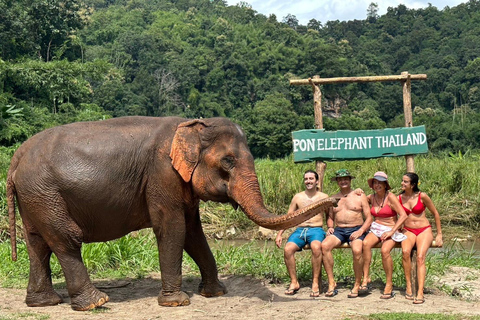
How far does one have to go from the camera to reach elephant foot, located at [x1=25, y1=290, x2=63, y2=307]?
7156mm

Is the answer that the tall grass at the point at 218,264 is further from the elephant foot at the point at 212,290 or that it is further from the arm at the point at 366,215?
the arm at the point at 366,215

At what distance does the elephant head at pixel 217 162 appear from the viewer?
22.0 feet

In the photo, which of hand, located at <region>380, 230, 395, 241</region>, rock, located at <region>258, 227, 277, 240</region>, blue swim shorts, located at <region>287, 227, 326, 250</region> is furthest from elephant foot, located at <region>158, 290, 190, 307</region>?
rock, located at <region>258, 227, 277, 240</region>

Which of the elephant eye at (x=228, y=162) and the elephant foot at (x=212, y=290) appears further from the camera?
the elephant foot at (x=212, y=290)

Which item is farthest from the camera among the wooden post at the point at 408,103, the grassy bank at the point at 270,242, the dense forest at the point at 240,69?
the dense forest at the point at 240,69

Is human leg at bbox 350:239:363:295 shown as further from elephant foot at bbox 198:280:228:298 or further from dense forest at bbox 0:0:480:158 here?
dense forest at bbox 0:0:480:158

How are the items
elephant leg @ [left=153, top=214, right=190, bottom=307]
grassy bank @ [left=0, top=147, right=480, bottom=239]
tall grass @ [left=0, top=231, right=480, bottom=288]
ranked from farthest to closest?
1. grassy bank @ [left=0, top=147, right=480, bottom=239]
2. tall grass @ [left=0, top=231, right=480, bottom=288]
3. elephant leg @ [left=153, top=214, right=190, bottom=307]

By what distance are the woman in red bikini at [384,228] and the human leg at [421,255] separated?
0.18 m

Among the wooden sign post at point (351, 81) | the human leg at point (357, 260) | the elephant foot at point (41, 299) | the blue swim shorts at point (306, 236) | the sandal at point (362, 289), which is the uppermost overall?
the wooden sign post at point (351, 81)

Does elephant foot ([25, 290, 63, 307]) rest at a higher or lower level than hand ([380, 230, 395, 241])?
lower

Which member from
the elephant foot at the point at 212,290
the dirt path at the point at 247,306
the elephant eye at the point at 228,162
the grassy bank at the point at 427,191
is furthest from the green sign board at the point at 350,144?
the grassy bank at the point at 427,191

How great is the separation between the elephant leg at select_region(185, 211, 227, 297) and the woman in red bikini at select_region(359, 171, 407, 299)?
63.3 inches

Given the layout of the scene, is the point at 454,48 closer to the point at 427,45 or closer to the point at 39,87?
the point at 427,45

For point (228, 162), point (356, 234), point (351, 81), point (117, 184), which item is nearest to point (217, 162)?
point (228, 162)
